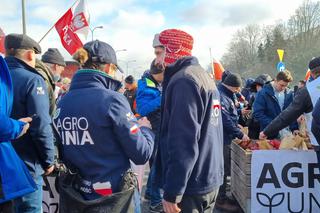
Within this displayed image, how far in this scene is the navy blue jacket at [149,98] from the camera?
14.5 feet

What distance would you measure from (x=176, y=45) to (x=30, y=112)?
1.33 m

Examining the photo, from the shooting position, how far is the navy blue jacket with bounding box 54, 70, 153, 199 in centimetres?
234

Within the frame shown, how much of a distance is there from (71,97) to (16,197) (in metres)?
0.95

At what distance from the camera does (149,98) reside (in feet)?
14.6

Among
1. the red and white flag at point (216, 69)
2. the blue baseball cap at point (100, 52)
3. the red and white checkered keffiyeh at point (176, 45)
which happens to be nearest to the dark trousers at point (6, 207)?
the blue baseball cap at point (100, 52)

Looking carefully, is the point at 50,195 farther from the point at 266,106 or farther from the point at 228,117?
the point at 266,106

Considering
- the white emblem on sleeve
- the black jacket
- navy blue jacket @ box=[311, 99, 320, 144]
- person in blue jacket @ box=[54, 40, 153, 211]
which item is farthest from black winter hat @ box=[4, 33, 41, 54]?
the black jacket

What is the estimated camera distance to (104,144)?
93.3 inches

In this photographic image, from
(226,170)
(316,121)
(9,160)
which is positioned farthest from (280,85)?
(9,160)

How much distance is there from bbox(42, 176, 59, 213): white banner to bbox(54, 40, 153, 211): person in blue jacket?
1220mm

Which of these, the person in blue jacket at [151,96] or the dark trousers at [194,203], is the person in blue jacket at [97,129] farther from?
the person in blue jacket at [151,96]

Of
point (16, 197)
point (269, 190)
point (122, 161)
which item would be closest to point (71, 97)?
point (122, 161)

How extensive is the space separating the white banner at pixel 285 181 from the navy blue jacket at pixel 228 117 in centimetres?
87

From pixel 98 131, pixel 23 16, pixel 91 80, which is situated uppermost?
pixel 23 16
